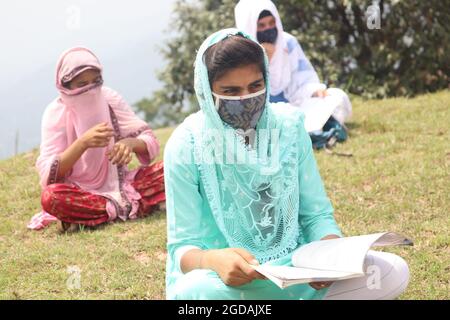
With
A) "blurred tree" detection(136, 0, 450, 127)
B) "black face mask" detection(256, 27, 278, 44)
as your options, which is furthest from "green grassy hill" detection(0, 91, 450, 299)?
"blurred tree" detection(136, 0, 450, 127)

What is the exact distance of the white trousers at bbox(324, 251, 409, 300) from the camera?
2.71 meters

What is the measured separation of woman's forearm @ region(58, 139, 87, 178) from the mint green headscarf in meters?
1.98

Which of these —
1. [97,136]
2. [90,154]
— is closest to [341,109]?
[90,154]

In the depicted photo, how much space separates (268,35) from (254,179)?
373 cm

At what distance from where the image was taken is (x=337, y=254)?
2455mm

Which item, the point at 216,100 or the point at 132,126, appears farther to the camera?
the point at 132,126

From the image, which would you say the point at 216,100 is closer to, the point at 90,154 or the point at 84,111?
the point at 84,111

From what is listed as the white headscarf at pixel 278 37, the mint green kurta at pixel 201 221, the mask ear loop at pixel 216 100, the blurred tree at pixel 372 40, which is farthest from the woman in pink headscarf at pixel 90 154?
the blurred tree at pixel 372 40

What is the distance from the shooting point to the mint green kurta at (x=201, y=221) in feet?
8.93

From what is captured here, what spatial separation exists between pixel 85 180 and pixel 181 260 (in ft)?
8.06

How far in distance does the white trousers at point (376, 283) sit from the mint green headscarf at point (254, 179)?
0.30 m

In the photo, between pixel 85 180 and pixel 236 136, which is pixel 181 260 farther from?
pixel 85 180

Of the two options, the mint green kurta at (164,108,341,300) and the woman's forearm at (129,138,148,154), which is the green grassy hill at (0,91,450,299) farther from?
the mint green kurta at (164,108,341,300)
